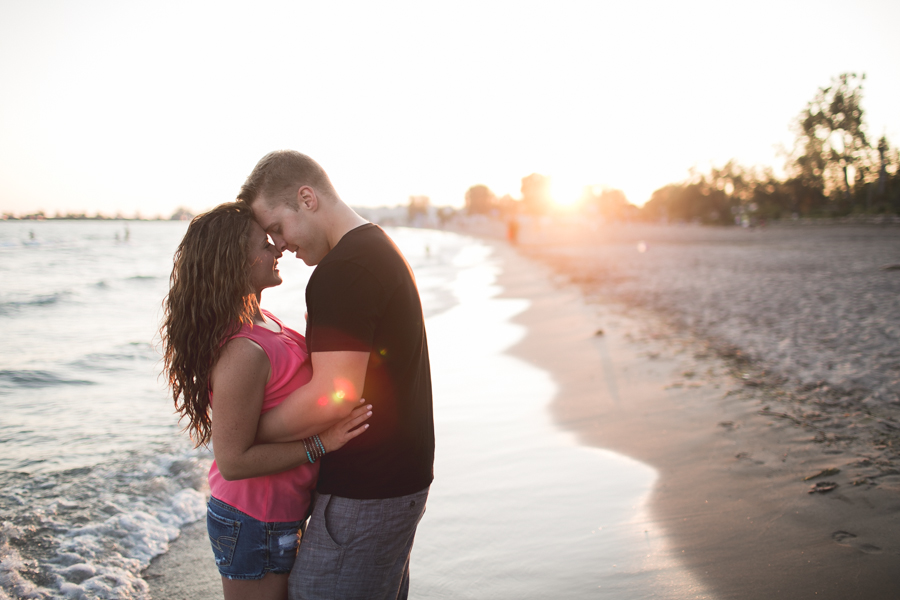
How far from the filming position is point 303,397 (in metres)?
1.64

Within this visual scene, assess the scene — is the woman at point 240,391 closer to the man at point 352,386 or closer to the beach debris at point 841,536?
the man at point 352,386

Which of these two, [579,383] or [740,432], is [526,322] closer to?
[579,383]

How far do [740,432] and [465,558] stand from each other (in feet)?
10.1

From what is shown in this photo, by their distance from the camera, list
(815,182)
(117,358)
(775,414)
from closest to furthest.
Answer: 1. (775,414)
2. (117,358)
3. (815,182)

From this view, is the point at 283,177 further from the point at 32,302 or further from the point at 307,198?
the point at 32,302

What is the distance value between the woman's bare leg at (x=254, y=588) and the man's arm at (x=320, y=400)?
0.51m

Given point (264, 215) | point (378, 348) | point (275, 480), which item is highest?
point (264, 215)

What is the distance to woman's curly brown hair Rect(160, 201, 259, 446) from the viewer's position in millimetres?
1736

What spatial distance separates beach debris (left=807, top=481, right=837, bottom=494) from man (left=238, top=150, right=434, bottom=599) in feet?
10.8

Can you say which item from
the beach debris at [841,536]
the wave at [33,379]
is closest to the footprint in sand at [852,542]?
the beach debris at [841,536]

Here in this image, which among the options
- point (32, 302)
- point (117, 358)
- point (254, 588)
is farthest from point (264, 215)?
point (32, 302)

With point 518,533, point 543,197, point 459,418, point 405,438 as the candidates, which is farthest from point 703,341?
point 543,197

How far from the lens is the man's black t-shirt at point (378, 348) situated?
5.19 feet

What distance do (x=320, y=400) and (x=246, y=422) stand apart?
0.90ft
